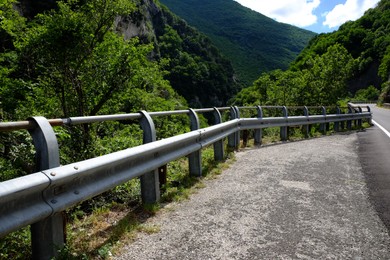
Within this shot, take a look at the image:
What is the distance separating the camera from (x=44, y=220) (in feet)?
8.11

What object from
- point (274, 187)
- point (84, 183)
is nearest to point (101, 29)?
point (274, 187)

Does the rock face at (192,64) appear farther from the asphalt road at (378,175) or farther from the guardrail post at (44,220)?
the guardrail post at (44,220)

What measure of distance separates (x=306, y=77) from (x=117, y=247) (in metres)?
27.0

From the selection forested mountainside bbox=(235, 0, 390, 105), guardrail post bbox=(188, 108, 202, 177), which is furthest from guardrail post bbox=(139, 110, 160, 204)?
forested mountainside bbox=(235, 0, 390, 105)

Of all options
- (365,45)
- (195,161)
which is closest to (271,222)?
(195,161)

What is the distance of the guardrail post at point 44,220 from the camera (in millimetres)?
2451

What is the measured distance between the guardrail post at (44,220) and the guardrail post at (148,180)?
1610 mm

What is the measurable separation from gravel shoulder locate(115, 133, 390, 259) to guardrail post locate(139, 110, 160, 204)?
26cm

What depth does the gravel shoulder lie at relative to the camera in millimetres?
2953

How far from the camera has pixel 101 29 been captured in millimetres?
12617

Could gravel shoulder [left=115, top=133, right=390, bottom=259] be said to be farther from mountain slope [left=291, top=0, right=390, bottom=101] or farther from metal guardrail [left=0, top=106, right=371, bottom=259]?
mountain slope [left=291, top=0, right=390, bottom=101]

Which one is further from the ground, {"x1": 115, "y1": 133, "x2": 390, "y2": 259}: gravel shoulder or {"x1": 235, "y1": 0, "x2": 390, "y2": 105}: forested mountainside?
{"x1": 235, "y1": 0, "x2": 390, "y2": 105}: forested mountainside

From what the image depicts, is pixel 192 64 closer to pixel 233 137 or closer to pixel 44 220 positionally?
pixel 233 137

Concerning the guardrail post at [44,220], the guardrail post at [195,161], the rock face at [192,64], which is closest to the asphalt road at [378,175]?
the guardrail post at [195,161]
